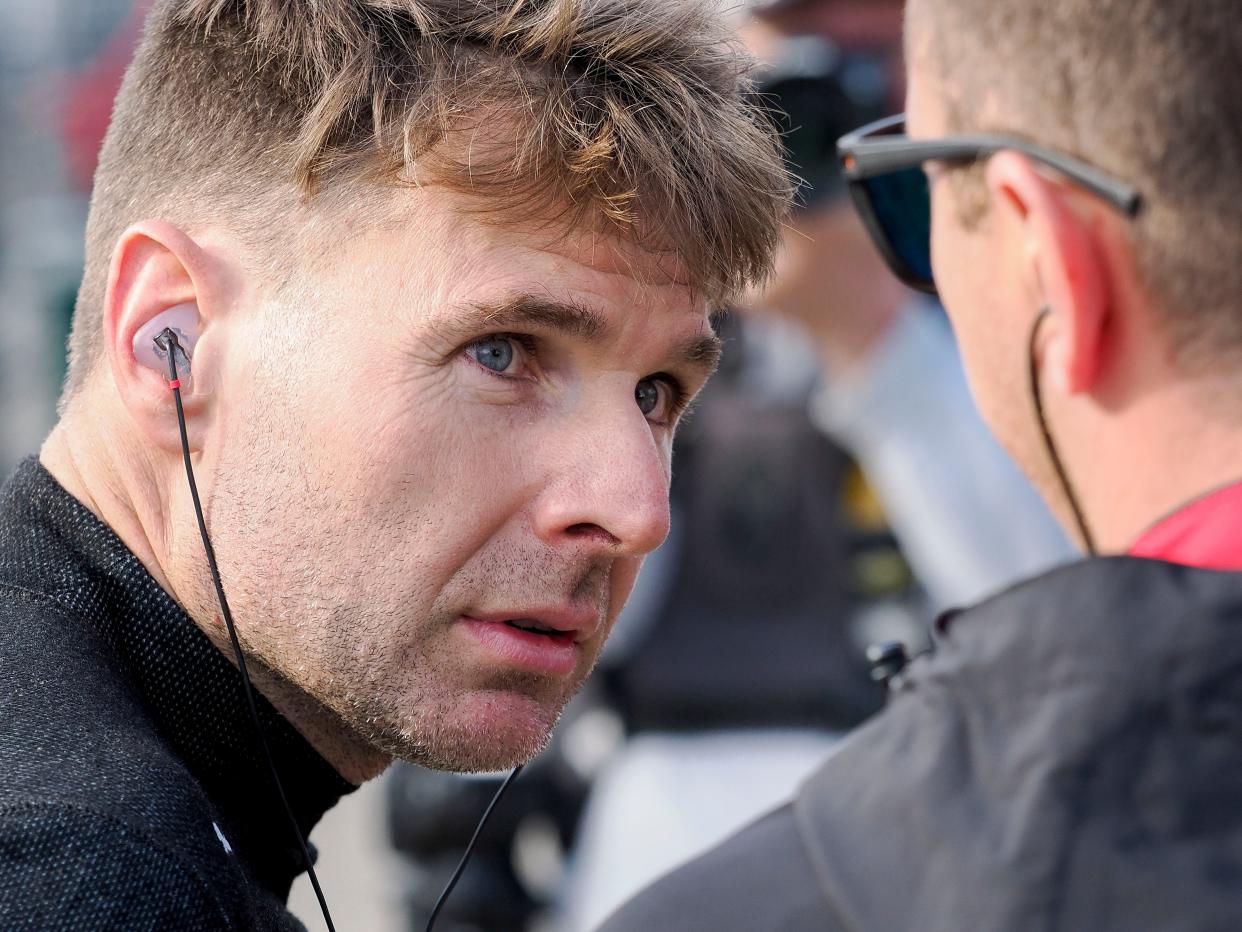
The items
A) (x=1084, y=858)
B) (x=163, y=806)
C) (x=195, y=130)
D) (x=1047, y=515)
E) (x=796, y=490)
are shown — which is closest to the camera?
(x=1084, y=858)

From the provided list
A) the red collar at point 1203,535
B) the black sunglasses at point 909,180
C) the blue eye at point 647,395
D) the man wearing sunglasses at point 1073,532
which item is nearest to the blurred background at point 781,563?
the blue eye at point 647,395

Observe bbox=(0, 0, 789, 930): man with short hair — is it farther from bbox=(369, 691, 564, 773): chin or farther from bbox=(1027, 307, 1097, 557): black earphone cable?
bbox=(1027, 307, 1097, 557): black earphone cable

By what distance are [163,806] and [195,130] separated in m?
1.05

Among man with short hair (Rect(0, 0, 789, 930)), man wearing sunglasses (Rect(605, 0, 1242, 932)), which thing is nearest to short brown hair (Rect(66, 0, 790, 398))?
man with short hair (Rect(0, 0, 789, 930))

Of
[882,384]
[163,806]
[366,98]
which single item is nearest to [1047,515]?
[882,384]

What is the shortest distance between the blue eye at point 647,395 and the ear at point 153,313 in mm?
635

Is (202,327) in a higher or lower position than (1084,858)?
higher

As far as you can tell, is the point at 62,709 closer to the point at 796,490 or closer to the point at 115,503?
the point at 115,503

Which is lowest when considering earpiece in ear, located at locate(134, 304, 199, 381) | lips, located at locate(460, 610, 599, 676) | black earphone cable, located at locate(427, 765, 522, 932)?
black earphone cable, located at locate(427, 765, 522, 932)

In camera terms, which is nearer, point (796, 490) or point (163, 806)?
point (163, 806)

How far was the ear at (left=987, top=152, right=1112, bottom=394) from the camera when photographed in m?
1.35

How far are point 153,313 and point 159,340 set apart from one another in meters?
0.04

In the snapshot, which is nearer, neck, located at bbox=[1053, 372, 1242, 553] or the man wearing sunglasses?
the man wearing sunglasses

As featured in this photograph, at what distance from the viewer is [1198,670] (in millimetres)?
1083
